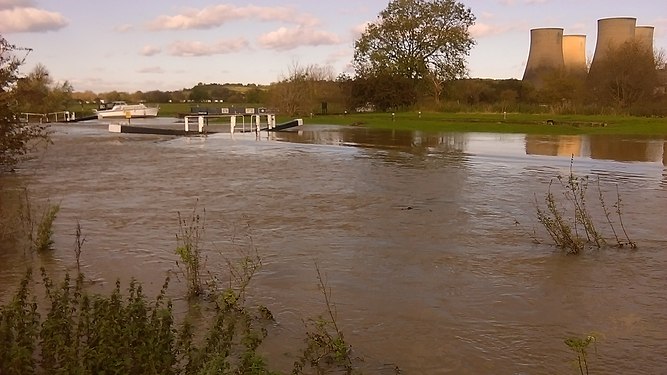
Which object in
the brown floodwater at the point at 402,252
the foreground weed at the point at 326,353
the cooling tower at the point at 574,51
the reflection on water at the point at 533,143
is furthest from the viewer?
the cooling tower at the point at 574,51

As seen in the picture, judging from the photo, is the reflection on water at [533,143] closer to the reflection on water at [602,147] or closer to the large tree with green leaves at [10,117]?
the reflection on water at [602,147]

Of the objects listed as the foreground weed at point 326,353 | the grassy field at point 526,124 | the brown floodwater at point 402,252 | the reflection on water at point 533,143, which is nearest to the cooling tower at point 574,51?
the grassy field at point 526,124

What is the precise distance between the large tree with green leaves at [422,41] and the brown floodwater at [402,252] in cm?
4158

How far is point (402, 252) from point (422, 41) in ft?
174

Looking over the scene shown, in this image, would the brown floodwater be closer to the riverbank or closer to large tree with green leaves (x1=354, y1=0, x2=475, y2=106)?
the riverbank

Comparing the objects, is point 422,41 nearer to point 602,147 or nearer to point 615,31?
point 615,31

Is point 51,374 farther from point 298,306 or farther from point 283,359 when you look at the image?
point 298,306

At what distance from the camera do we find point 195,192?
1366cm

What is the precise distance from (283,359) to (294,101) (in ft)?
173

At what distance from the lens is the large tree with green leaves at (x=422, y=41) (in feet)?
195

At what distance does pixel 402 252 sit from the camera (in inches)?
342

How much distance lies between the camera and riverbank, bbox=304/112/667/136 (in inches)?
1363

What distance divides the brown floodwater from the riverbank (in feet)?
54.0


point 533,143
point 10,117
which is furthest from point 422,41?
point 10,117
